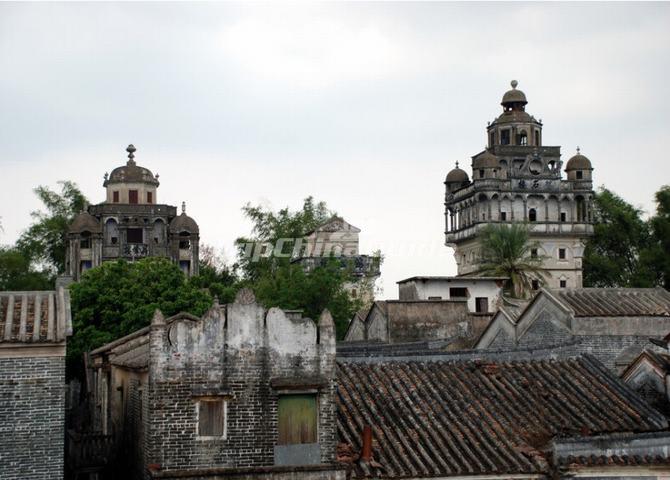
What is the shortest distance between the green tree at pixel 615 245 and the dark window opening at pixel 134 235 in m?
35.7

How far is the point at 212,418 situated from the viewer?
62.5 feet

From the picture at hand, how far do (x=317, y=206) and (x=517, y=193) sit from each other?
1699 cm

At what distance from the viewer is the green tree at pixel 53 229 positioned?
272 feet

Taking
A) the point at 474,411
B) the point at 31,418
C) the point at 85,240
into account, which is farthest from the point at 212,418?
the point at 85,240

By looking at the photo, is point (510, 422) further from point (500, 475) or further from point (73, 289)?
point (73, 289)

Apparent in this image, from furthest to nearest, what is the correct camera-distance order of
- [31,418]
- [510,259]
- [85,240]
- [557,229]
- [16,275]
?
[557,229]
[85,240]
[16,275]
[510,259]
[31,418]

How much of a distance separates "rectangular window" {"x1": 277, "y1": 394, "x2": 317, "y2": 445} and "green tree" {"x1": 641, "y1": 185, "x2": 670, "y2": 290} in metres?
66.2

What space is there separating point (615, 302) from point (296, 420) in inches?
711

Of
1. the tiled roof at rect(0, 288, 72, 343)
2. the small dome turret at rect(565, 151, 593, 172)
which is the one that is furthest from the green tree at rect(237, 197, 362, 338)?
the tiled roof at rect(0, 288, 72, 343)

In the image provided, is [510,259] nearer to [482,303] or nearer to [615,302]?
[482,303]

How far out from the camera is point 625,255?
9075cm

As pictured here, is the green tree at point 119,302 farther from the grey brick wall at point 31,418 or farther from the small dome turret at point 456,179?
the small dome turret at point 456,179

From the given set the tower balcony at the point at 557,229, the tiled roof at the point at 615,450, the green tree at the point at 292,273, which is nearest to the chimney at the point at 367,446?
the tiled roof at the point at 615,450

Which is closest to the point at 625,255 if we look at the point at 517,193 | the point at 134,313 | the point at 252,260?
the point at 517,193
